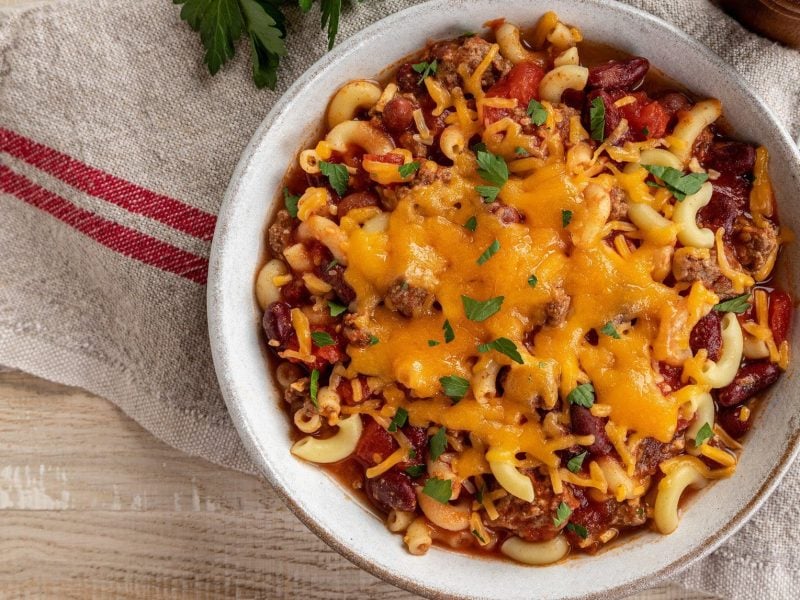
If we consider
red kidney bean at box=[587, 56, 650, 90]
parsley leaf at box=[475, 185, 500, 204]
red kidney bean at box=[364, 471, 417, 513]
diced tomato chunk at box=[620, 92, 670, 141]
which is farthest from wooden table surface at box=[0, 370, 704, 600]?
red kidney bean at box=[587, 56, 650, 90]

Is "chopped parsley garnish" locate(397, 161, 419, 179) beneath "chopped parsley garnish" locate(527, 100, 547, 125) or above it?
beneath

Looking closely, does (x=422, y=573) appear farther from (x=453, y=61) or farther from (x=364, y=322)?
(x=453, y=61)

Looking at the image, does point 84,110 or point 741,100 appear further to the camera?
point 84,110

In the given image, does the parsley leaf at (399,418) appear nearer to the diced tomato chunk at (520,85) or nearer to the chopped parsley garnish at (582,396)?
the chopped parsley garnish at (582,396)

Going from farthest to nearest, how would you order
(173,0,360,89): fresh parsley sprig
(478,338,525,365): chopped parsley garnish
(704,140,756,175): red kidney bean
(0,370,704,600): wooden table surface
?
(0,370,704,600): wooden table surface → (173,0,360,89): fresh parsley sprig → (704,140,756,175): red kidney bean → (478,338,525,365): chopped parsley garnish

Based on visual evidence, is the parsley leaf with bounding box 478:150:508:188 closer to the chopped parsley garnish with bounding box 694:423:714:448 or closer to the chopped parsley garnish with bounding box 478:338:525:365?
the chopped parsley garnish with bounding box 478:338:525:365

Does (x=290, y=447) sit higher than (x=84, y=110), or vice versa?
(x=84, y=110)

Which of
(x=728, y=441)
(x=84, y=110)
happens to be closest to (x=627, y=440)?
(x=728, y=441)

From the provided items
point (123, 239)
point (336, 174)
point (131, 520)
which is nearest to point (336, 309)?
point (336, 174)
